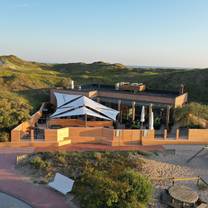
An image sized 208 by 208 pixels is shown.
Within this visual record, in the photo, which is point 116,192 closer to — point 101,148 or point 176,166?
point 176,166

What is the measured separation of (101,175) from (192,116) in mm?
12013

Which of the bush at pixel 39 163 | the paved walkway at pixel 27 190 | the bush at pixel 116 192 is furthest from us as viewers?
the bush at pixel 39 163

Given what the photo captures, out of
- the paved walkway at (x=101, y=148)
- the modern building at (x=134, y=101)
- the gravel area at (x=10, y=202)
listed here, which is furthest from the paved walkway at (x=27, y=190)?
the modern building at (x=134, y=101)

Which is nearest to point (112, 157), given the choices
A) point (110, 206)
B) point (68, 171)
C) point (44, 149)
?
point (68, 171)

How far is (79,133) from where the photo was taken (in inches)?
810

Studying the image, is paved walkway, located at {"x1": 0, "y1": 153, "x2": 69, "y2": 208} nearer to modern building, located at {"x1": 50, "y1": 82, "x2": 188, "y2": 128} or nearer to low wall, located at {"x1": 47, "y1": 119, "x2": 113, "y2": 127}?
low wall, located at {"x1": 47, "y1": 119, "x2": 113, "y2": 127}

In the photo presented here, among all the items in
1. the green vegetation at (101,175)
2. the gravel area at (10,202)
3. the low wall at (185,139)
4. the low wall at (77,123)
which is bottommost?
the gravel area at (10,202)

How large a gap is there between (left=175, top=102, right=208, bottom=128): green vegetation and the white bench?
482 inches

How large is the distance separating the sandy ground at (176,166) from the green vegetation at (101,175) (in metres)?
0.96

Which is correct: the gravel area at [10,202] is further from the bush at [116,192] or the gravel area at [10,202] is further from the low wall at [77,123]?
the low wall at [77,123]

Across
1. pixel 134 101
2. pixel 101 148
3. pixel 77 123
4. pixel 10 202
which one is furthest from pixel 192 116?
pixel 10 202

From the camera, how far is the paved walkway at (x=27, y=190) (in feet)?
42.1

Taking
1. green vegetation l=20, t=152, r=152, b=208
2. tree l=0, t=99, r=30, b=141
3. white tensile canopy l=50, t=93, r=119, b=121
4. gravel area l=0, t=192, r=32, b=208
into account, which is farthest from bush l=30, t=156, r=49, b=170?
white tensile canopy l=50, t=93, r=119, b=121

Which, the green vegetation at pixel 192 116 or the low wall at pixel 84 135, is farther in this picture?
the green vegetation at pixel 192 116
